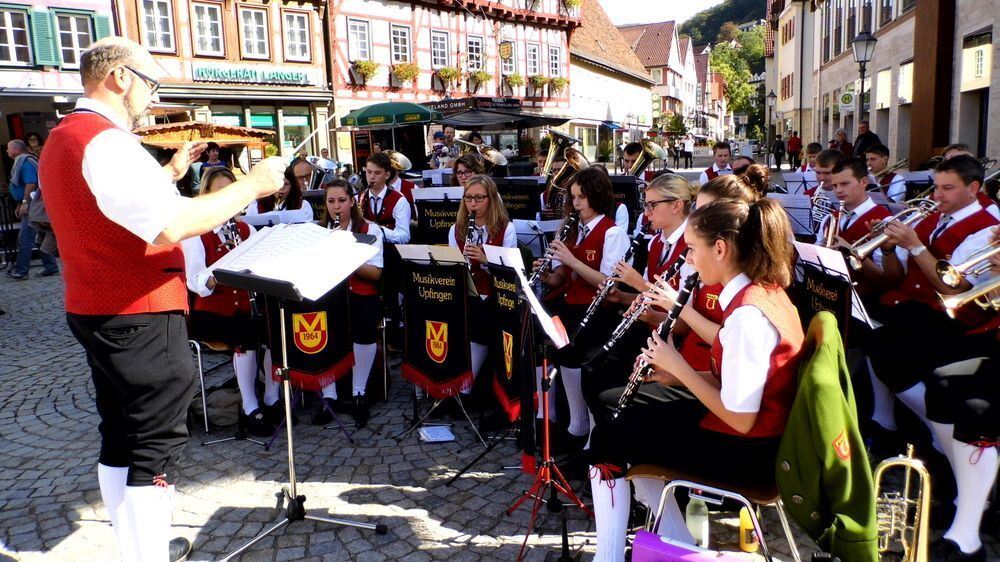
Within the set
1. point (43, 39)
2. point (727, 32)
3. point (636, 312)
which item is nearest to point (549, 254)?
point (636, 312)

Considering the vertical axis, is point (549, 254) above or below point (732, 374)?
above

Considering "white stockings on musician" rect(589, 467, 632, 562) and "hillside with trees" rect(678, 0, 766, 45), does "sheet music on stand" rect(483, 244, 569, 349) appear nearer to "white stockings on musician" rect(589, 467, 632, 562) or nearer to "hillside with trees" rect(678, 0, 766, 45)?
"white stockings on musician" rect(589, 467, 632, 562)

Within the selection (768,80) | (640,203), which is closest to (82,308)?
(640,203)

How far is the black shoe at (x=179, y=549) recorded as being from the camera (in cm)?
341

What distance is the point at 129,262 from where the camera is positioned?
2.71m

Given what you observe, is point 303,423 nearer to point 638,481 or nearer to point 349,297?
point 349,297

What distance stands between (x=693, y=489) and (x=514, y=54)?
96.7 feet

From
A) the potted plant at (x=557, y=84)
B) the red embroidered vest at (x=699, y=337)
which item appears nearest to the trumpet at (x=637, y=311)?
the red embroidered vest at (x=699, y=337)

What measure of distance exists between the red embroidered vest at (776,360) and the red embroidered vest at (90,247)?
216cm

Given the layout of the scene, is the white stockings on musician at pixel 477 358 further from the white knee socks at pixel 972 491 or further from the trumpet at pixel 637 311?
the white knee socks at pixel 972 491

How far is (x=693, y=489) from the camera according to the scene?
8.76ft

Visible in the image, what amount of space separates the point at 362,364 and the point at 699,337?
287cm

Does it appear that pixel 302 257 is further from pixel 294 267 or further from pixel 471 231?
pixel 471 231

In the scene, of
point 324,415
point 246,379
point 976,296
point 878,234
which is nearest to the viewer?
point 976,296
